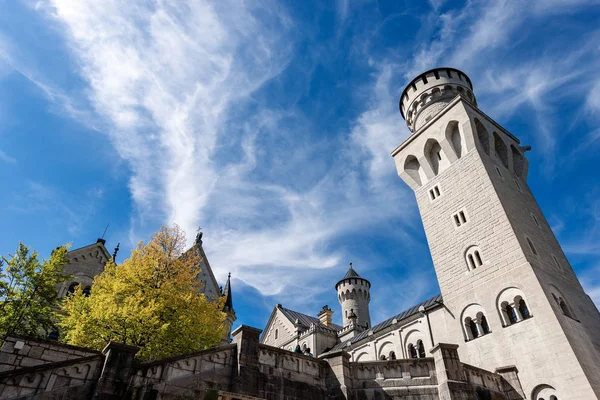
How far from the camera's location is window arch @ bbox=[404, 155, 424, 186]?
30.0 metres

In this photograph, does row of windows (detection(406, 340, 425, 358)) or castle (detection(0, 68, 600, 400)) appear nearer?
castle (detection(0, 68, 600, 400))

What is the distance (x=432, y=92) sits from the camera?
3225 cm

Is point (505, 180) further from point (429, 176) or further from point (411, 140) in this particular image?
point (411, 140)

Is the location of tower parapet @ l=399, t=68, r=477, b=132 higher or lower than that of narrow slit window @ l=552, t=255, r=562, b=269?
higher

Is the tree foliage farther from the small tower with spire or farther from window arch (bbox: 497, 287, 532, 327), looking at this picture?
the small tower with spire

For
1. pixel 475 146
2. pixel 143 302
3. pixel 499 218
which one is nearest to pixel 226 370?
pixel 143 302

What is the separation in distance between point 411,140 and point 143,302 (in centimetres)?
2433

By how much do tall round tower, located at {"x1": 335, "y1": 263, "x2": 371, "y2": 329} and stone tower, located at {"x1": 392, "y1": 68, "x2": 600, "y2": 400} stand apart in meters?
21.8

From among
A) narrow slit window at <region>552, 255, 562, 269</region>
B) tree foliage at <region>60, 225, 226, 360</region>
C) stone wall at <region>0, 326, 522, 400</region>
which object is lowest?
stone wall at <region>0, 326, 522, 400</region>

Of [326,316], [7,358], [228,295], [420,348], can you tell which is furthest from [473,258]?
[228,295]

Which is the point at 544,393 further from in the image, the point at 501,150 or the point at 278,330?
the point at 278,330

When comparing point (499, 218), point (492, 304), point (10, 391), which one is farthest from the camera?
point (499, 218)

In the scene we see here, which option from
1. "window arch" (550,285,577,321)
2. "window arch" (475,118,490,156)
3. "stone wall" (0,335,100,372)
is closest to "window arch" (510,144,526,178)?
"window arch" (475,118,490,156)

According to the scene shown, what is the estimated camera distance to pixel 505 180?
83.7ft
